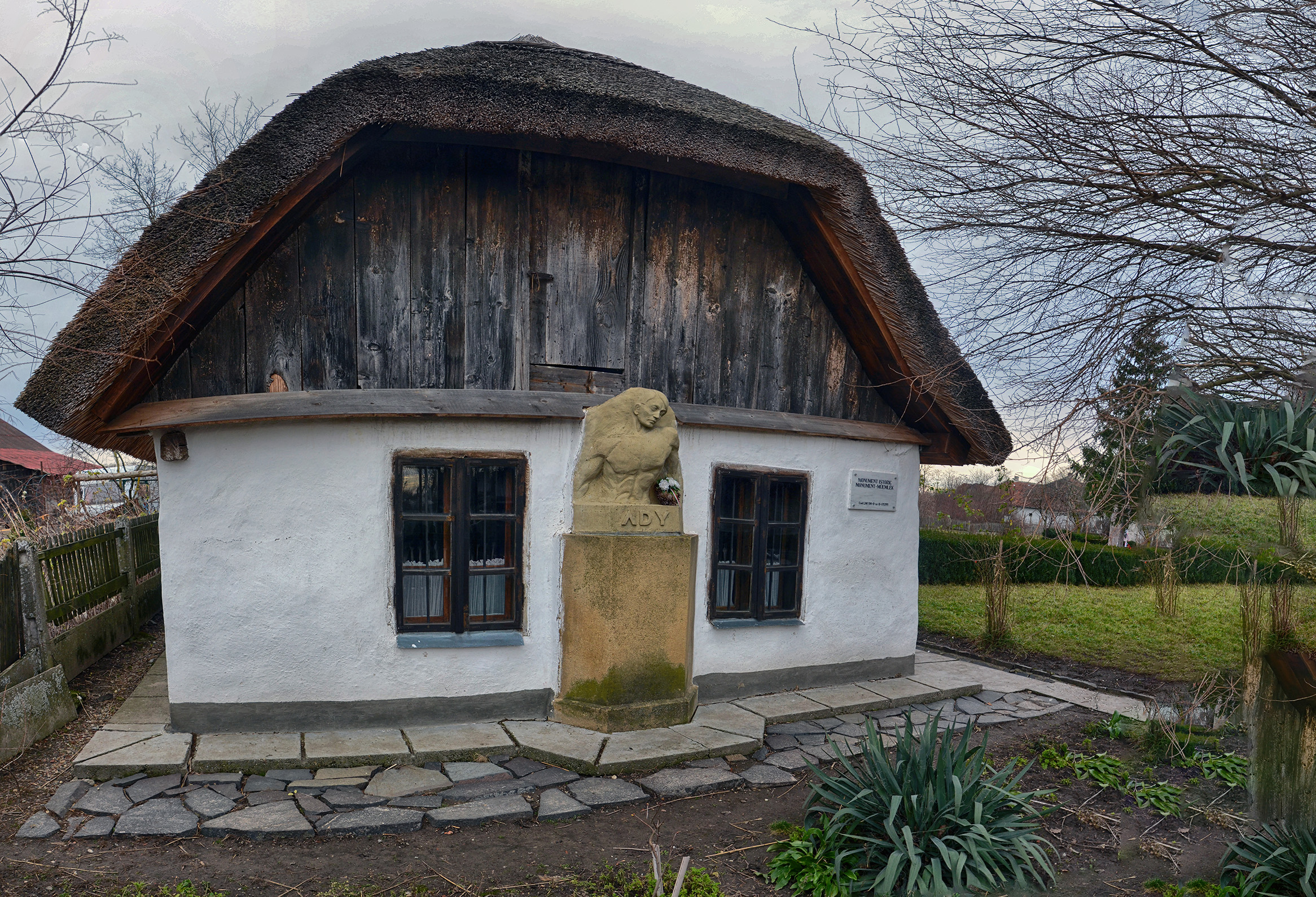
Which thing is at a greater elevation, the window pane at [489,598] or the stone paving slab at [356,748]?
the window pane at [489,598]

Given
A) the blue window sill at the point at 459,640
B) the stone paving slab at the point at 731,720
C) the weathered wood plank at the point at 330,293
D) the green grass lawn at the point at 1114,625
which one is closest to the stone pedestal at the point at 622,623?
the stone paving slab at the point at 731,720

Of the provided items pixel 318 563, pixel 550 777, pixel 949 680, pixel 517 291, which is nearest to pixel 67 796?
A: pixel 318 563

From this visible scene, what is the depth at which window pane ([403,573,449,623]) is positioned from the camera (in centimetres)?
518

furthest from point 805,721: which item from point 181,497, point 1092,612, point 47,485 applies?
point 47,485

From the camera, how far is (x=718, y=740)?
5105 mm

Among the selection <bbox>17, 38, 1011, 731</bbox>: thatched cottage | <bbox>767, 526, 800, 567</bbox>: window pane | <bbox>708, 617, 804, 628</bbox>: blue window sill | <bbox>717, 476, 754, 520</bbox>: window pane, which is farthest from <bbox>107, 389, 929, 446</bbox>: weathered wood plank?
<bbox>708, 617, 804, 628</bbox>: blue window sill

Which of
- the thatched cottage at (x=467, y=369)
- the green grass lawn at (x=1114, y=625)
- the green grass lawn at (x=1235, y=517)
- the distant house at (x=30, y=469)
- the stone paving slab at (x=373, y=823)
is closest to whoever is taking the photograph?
the green grass lawn at (x=1235, y=517)

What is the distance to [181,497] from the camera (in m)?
4.78

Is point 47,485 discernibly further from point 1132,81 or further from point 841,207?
point 1132,81

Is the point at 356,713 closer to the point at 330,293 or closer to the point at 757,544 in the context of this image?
the point at 330,293

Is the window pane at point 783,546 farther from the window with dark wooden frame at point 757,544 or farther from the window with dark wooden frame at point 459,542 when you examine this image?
the window with dark wooden frame at point 459,542

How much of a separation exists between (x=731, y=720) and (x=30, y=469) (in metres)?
22.0

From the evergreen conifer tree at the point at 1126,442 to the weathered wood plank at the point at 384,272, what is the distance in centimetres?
428

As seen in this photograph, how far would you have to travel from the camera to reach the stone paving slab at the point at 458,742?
15.5 feet
